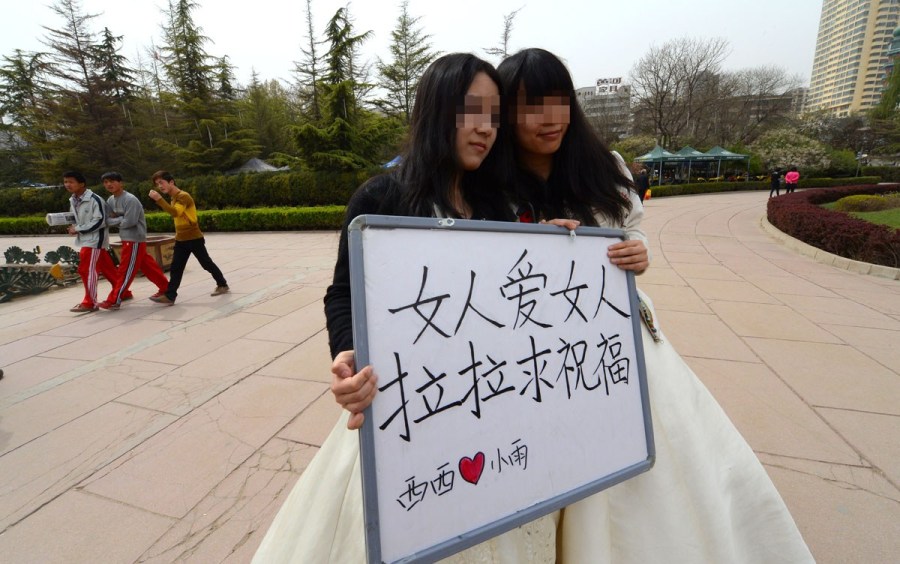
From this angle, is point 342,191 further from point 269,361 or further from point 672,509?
point 672,509

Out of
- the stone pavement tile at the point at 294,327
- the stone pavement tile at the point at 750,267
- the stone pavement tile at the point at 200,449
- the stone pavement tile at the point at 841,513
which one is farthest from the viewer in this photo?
the stone pavement tile at the point at 750,267

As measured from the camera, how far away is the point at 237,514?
1760mm

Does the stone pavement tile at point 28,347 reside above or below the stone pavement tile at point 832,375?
below

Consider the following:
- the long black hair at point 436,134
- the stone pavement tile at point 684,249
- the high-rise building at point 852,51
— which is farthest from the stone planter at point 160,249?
the high-rise building at point 852,51

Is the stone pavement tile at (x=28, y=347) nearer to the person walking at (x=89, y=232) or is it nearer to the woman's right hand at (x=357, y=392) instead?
the person walking at (x=89, y=232)

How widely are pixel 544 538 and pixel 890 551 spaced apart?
4.46 ft

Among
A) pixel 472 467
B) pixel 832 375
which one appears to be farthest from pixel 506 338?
pixel 832 375

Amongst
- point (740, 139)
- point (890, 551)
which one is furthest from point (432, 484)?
point (740, 139)

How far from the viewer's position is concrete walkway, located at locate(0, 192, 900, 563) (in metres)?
1.70

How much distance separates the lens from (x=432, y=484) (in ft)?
2.61

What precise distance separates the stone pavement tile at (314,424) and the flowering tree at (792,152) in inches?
1243

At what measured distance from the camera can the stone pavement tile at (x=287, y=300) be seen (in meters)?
4.64

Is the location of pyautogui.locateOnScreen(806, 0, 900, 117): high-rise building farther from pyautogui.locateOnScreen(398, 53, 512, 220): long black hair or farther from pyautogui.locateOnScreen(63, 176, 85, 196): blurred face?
pyautogui.locateOnScreen(63, 176, 85, 196): blurred face

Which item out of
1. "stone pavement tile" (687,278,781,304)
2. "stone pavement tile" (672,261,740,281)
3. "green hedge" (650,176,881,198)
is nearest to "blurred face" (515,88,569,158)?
"stone pavement tile" (687,278,781,304)
